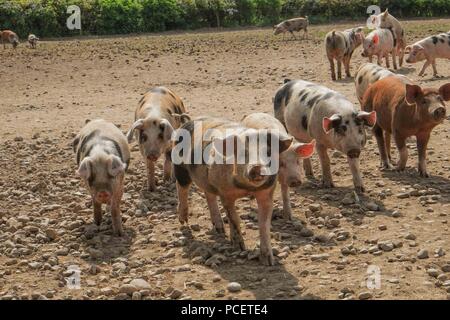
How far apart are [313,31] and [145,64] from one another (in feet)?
30.6

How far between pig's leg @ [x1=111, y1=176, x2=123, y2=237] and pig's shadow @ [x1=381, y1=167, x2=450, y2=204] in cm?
320

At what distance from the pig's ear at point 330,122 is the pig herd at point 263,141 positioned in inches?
0.4

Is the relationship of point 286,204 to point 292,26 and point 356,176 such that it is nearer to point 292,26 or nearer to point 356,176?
point 356,176

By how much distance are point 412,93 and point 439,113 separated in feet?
1.21

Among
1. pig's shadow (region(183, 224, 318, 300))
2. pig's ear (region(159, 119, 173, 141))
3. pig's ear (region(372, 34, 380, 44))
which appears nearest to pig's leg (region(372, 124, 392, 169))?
pig's ear (region(159, 119, 173, 141))

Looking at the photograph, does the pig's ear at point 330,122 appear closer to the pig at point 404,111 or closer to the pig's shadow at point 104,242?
the pig at point 404,111

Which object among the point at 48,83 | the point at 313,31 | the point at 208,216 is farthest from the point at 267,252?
the point at 313,31

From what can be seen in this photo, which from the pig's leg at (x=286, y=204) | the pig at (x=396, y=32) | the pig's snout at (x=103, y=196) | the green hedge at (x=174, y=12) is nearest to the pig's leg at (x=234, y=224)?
the pig's leg at (x=286, y=204)

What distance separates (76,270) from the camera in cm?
653

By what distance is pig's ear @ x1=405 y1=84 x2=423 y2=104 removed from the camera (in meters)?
8.43

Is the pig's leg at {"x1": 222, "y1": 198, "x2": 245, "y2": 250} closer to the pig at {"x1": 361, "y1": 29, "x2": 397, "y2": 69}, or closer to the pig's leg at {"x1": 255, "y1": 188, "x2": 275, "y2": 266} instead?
the pig's leg at {"x1": 255, "y1": 188, "x2": 275, "y2": 266}

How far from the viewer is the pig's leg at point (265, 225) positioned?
6285mm

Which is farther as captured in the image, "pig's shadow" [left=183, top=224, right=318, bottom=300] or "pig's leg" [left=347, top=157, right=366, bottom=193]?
"pig's leg" [left=347, top=157, right=366, bottom=193]

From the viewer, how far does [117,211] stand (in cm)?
744
